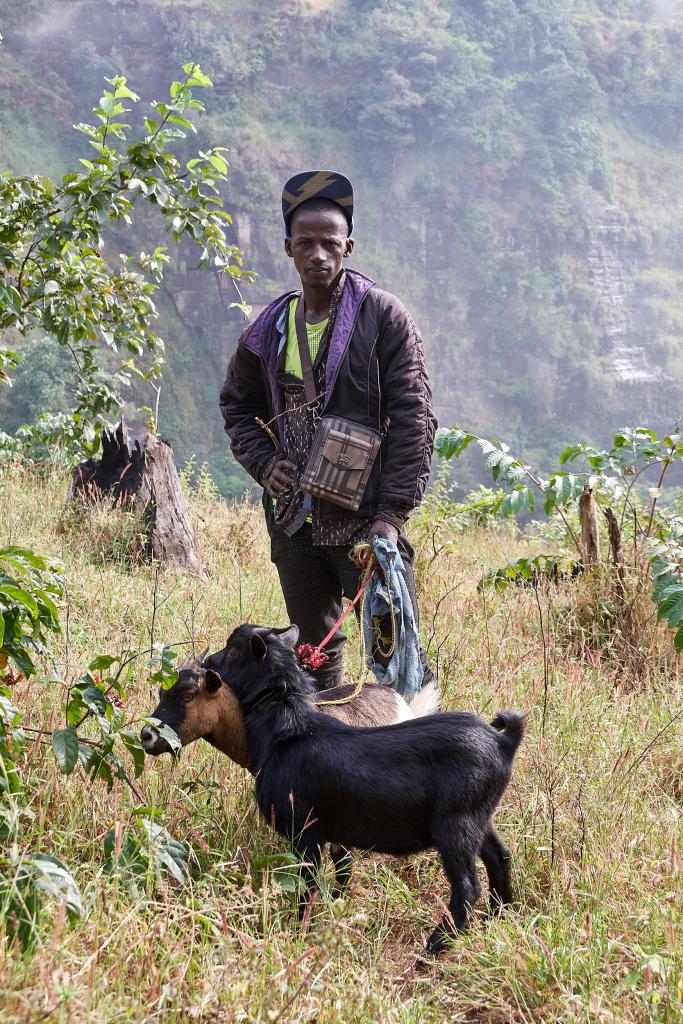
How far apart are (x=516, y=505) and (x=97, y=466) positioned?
15.8ft

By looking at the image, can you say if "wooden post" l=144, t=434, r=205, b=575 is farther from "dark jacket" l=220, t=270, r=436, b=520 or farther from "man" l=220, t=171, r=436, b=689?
"dark jacket" l=220, t=270, r=436, b=520

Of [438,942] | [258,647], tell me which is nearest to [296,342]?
[258,647]

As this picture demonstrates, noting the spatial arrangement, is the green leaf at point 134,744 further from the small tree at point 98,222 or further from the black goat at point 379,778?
the small tree at point 98,222

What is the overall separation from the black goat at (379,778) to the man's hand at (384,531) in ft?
2.34

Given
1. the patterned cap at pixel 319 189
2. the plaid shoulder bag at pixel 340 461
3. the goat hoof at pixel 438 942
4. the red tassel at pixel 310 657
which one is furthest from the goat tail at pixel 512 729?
the patterned cap at pixel 319 189

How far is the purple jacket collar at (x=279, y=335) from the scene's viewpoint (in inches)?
149

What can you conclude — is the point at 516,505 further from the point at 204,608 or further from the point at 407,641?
the point at 204,608

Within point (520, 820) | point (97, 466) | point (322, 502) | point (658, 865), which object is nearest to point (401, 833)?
point (520, 820)

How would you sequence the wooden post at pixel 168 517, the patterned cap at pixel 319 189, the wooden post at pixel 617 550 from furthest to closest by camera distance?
1. the wooden post at pixel 168 517
2. the wooden post at pixel 617 550
3. the patterned cap at pixel 319 189

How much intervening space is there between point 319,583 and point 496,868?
1481 millimetres

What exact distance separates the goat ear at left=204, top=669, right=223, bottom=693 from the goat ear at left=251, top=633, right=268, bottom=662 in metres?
0.15

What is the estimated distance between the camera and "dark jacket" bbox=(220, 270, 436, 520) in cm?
381

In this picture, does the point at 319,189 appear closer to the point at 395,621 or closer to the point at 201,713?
the point at 395,621

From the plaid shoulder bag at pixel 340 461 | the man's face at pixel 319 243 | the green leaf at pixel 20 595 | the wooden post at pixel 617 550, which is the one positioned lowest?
the green leaf at pixel 20 595
